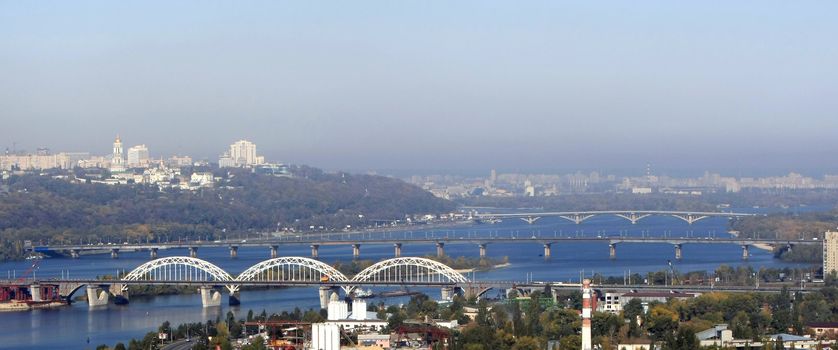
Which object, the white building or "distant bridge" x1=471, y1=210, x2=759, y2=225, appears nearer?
"distant bridge" x1=471, y1=210, x2=759, y2=225

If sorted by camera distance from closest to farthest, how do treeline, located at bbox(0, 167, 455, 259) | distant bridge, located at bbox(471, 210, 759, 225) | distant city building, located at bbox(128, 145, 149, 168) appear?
1. treeline, located at bbox(0, 167, 455, 259)
2. distant bridge, located at bbox(471, 210, 759, 225)
3. distant city building, located at bbox(128, 145, 149, 168)

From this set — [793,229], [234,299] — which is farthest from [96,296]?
[793,229]

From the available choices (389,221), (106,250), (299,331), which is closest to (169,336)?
(299,331)

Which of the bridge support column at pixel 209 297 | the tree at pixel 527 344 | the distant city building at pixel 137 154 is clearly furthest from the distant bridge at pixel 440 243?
the distant city building at pixel 137 154

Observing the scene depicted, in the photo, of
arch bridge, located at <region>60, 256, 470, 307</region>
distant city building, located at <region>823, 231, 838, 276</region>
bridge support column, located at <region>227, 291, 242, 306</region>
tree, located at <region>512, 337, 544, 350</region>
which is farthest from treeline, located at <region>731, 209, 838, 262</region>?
tree, located at <region>512, 337, 544, 350</region>

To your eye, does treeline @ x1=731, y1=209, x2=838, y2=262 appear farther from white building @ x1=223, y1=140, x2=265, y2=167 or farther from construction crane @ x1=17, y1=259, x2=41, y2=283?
white building @ x1=223, y1=140, x2=265, y2=167
